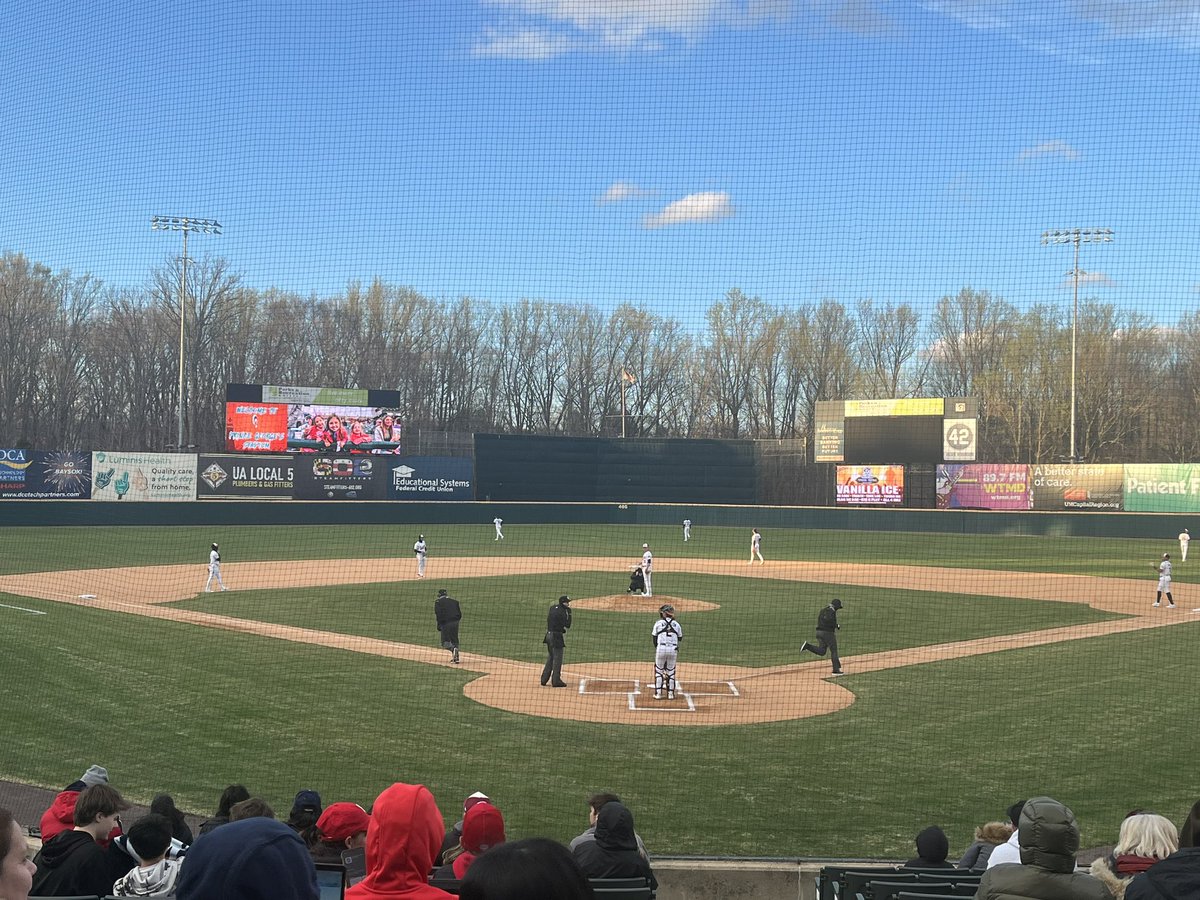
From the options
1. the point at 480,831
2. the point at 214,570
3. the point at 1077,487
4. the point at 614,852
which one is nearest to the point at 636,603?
the point at 214,570

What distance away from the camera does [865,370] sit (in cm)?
4069

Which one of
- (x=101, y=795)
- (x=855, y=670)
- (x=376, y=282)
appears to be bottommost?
(x=855, y=670)

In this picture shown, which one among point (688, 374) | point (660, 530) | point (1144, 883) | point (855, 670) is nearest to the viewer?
point (1144, 883)

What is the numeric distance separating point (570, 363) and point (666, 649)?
28.8 m

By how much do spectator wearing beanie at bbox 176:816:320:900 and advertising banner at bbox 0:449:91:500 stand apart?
45.8 m

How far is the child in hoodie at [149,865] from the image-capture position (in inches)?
176

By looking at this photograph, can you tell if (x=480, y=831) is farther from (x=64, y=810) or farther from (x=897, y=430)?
(x=897, y=430)

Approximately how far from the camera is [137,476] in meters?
44.7

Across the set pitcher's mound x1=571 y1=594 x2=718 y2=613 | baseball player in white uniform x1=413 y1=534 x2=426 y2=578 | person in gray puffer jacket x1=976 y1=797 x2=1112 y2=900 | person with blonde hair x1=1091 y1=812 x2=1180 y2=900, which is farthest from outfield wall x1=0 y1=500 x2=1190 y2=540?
person in gray puffer jacket x1=976 y1=797 x2=1112 y2=900

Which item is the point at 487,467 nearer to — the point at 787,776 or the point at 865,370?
the point at 865,370

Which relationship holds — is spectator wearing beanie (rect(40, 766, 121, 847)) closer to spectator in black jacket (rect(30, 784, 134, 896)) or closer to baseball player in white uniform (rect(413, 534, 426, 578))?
spectator in black jacket (rect(30, 784, 134, 896))

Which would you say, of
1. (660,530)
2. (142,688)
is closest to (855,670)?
(142,688)

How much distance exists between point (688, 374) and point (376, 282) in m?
11.5

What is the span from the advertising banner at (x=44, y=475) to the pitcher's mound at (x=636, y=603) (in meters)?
25.1
